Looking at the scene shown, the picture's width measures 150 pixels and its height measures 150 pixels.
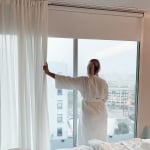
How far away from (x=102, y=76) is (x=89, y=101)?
59 cm

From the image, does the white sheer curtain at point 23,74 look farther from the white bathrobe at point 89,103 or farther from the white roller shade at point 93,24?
the white bathrobe at point 89,103

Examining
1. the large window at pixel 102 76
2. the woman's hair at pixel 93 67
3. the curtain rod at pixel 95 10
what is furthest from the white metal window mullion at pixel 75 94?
the curtain rod at pixel 95 10

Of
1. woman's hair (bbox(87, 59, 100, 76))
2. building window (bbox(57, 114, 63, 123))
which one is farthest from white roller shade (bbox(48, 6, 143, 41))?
building window (bbox(57, 114, 63, 123))

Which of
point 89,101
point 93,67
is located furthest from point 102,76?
point 89,101

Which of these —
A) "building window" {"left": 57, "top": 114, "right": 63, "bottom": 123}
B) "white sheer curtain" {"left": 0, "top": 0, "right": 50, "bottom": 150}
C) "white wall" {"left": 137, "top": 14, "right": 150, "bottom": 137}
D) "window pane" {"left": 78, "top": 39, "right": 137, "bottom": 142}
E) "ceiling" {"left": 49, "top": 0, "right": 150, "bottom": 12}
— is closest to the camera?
"white sheer curtain" {"left": 0, "top": 0, "right": 50, "bottom": 150}

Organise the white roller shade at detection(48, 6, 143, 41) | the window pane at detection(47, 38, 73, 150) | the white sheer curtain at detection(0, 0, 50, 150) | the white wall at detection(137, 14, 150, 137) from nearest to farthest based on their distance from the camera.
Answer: the white sheer curtain at detection(0, 0, 50, 150) < the white roller shade at detection(48, 6, 143, 41) < the window pane at detection(47, 38, 73, 150) < the white wall at detection(137, 14, 150, 137)

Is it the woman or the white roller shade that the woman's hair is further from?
the white roller shade

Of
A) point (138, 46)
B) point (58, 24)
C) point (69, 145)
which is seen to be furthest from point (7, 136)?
point (138, 46)

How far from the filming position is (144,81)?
12.1 ft

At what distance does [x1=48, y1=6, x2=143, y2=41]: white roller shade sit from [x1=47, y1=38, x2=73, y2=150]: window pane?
19cm

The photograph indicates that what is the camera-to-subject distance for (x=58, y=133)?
3.35 m

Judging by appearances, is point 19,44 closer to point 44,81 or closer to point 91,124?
point 44,81

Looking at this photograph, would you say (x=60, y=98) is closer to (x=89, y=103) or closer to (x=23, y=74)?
(x=89, y=103)

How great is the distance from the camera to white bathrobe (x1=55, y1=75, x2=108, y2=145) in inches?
119
